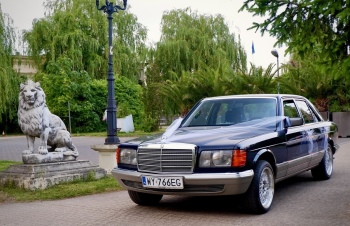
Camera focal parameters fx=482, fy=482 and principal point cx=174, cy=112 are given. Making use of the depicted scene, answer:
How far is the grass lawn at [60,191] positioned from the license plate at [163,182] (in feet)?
7.89

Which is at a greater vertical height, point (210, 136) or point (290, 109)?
point (290, 109)

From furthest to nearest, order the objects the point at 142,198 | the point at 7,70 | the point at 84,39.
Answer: the point at 84,39, the point at 7,70, the point at 142,198

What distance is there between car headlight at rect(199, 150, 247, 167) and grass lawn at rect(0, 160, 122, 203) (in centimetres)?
314

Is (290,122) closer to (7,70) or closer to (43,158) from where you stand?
(43,158)

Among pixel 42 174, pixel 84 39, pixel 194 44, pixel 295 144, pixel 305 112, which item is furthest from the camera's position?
pixel 194 44

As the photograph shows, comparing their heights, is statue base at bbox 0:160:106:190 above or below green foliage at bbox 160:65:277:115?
below

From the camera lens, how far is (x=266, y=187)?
6.81m

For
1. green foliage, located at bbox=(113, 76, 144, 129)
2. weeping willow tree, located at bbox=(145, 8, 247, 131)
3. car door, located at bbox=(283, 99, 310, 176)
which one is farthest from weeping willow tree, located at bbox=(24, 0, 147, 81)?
car door, located at bbox=(283, 99, 310, 176)

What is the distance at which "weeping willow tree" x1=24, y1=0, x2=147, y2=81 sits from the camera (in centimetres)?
3816

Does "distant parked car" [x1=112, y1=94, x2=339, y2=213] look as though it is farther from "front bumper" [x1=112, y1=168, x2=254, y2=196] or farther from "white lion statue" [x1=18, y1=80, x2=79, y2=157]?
"white lion statue" [x1=18, y1=80, x2=79, y2=157]

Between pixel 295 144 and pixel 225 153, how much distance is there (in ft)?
6.83

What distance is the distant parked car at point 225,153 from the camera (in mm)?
6207

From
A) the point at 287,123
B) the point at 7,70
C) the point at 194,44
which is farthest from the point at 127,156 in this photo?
the point at 194,44

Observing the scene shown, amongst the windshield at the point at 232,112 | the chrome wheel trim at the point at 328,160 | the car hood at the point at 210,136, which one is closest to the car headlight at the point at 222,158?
the car hood at the point at 210,136
